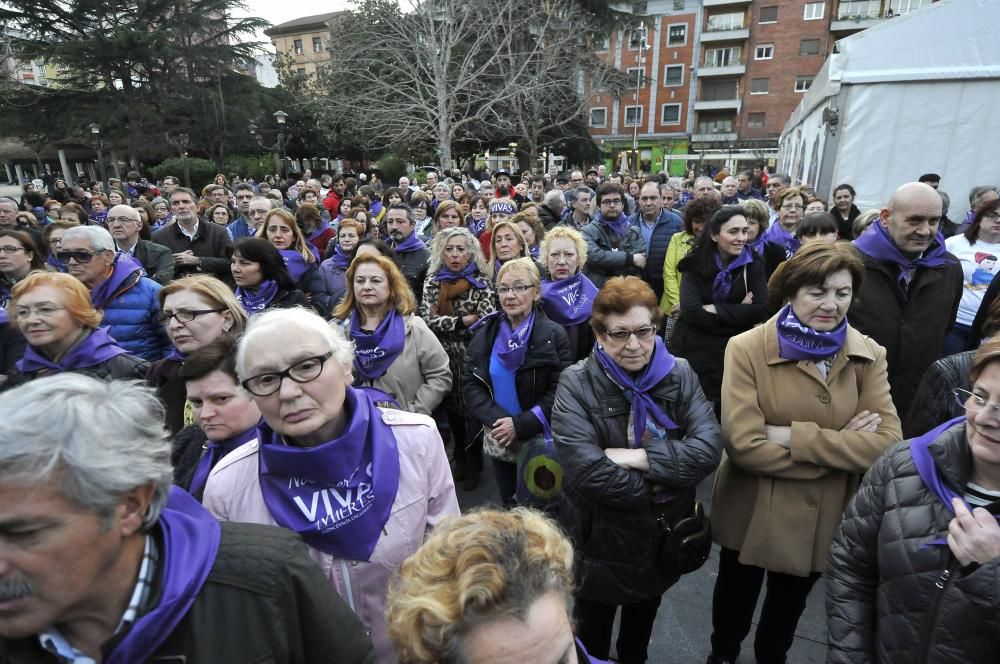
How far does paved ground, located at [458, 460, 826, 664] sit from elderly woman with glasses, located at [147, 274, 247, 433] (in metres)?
2.73

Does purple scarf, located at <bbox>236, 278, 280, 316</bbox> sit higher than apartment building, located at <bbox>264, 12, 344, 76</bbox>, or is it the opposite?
apartment building, located at <bbox>264, 12, 344, 76</bbox>

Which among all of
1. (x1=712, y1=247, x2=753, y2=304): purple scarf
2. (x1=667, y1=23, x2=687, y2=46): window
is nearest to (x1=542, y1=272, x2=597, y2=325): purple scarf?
(x1=712, y1=247, x2=753, y2=304): purple scarf

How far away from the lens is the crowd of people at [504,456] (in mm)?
1115

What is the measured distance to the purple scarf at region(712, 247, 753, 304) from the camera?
13.0 ft

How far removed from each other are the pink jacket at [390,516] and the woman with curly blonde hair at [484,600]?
0.52 m

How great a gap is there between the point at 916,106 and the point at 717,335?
6952 mm

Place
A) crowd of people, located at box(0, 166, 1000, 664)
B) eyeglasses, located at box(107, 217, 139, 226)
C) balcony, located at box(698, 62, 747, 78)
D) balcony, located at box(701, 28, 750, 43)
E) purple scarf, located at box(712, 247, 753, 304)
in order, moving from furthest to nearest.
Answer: balcony, located at box(698, 62, 747, 78)
balcony, located at box(701, 28, 750, 43)
eyeglasses, located at box(107, 217, 139, 226)
purple scarf, located at box(712, 247, 753, 304)
crowd of people, located at box(0, 166, 1000, 664)

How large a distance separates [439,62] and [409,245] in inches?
714

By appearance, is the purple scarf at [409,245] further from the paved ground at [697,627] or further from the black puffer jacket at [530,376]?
the paved ground at [697,627]

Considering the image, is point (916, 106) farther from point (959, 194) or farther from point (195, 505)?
point (195, 505)

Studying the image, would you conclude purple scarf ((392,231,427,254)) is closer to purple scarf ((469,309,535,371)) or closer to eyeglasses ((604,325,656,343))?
purple scarf ((469,309,535,371))

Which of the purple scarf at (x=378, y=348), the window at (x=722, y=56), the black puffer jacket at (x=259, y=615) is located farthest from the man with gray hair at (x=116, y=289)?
the window at (x=722, y=56)

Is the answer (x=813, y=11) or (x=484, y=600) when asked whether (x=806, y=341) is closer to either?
(x=484, y=600)

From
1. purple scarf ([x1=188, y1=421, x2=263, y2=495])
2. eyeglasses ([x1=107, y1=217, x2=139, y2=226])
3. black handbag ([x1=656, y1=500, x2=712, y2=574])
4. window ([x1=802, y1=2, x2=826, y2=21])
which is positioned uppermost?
window ([x1=802, y1=2, x2=826, y2=21])
